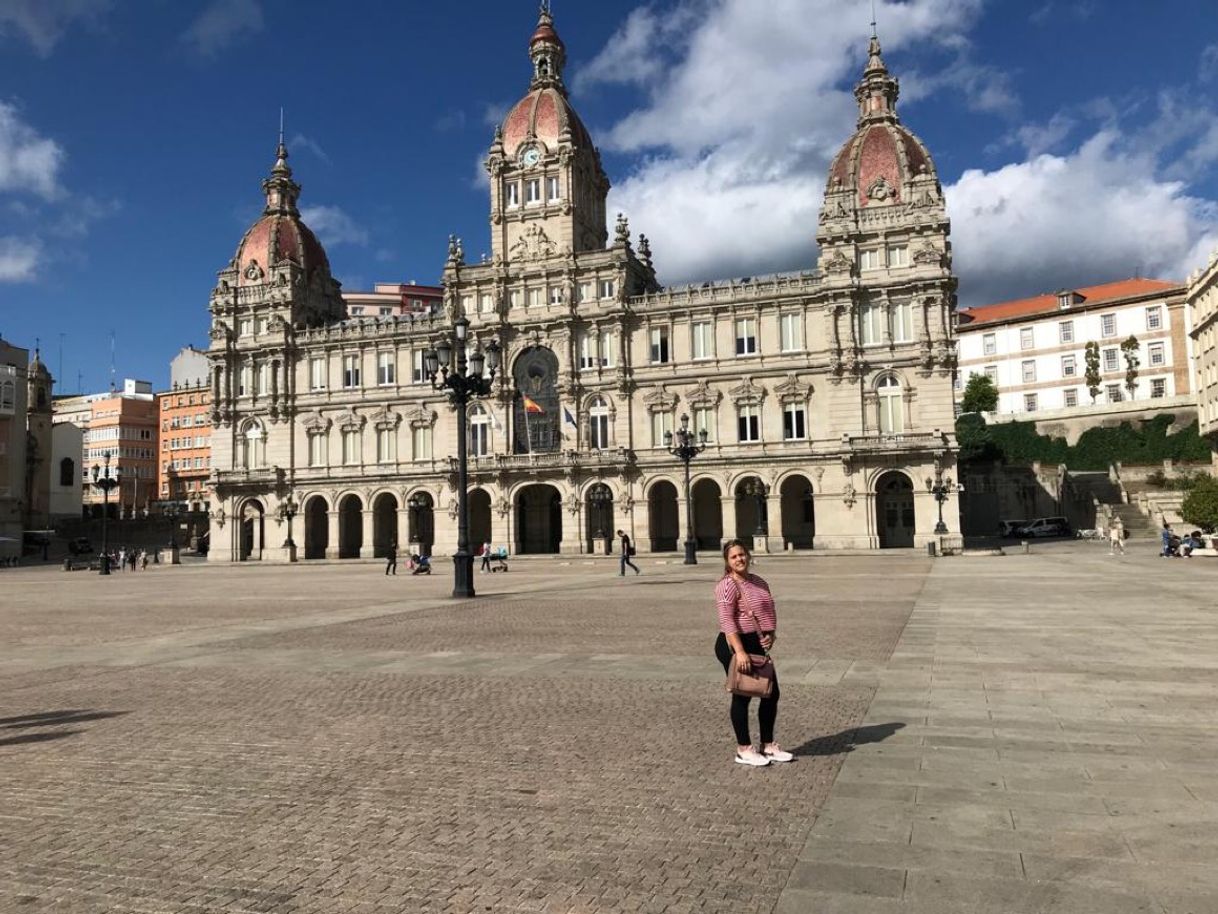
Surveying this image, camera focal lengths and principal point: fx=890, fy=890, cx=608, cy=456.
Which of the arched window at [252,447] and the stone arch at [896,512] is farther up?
the arched window at [252,447]

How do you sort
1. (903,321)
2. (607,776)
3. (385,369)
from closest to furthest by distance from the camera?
1. (607,776)
2. (903,321)
3. (385,369)

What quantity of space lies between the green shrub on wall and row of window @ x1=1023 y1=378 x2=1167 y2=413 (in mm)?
4852

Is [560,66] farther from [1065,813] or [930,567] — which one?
[1065,813]

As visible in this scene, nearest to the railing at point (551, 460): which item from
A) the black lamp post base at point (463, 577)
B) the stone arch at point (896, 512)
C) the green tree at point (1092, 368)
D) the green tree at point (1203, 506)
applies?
the stone arch at point (896, 512)

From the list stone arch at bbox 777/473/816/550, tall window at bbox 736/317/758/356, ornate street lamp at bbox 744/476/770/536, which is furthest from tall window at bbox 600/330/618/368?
stone arch at bbox 777/473/816/550

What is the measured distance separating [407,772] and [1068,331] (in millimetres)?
91846

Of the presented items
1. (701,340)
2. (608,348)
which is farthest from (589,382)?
(701,340)

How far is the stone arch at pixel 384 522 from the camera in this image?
204 feet

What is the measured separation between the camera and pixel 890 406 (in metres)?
52.3

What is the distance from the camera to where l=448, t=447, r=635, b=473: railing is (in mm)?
56188

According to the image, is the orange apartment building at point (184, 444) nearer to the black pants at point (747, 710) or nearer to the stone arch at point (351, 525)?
the stone arch at point (351, 525)

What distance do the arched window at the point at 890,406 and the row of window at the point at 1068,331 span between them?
43122mm

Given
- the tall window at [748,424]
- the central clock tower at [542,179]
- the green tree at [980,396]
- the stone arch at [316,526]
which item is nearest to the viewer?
the tall window at [748,424]

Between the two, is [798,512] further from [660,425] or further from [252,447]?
[252,447]
